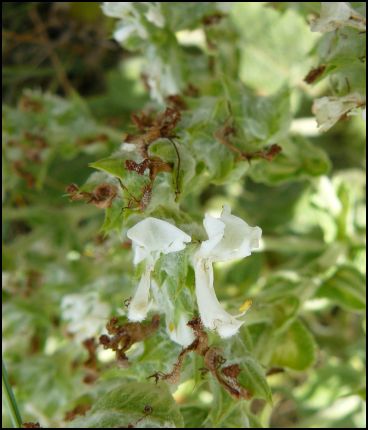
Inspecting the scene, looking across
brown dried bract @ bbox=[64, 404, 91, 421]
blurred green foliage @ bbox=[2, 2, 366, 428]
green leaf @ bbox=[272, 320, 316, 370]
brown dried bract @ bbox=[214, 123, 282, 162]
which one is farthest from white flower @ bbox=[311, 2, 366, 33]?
brown dried bract @ bbox=[64, 404, 91, 421]

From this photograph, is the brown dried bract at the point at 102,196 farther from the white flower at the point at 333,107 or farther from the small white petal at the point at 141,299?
the white flower at the point at 333,107

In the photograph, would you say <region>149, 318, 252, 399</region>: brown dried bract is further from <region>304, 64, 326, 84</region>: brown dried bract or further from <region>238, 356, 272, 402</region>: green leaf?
<region>304, 64, 326, 84</region>: brown dried bract

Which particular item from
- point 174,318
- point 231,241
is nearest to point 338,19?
point 231,241

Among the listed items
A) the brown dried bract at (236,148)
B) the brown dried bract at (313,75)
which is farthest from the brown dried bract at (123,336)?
the brown dried bract at (313,75)

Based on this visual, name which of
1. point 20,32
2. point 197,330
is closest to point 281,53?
point 20,32

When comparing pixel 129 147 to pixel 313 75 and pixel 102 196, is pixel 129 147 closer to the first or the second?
pixel 102 196

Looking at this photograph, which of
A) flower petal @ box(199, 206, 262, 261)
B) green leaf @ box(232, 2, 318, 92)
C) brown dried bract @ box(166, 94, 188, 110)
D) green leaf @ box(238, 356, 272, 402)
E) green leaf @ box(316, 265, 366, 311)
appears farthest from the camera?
green leaf @ box(232, 2, 318, 92)
